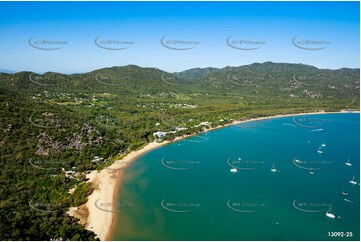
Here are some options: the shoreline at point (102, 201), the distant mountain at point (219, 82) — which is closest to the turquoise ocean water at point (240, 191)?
the shoreline at point (102, 201)

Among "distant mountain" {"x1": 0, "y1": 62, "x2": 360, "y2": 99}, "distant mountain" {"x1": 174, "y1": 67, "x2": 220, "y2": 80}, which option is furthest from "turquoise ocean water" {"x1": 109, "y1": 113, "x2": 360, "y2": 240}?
"distant mountain" {"x1": 174, "y1": 67, "x2": 220, "y2": 80}

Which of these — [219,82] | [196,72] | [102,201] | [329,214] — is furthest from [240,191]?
[196,72]

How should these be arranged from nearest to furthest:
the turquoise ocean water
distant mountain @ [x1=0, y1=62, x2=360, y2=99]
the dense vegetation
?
the turquoise ocean water → the dense vegetation → distant mountain @ [x1=0, y1=62, x2=360, y2=99]

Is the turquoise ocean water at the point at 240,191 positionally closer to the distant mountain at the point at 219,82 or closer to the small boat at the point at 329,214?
the small boat at the point at 329,214

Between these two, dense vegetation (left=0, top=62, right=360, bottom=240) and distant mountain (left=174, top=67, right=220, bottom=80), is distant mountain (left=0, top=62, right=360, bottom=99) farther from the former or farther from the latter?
distant mountain (left=174, top=67, right=220, bottom=80)

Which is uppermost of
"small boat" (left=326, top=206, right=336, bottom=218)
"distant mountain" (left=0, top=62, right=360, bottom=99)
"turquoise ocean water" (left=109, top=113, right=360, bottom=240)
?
"small boat" (left=326, top=206, right=336, bottom=218)

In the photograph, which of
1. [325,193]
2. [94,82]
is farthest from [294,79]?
[325,193]
